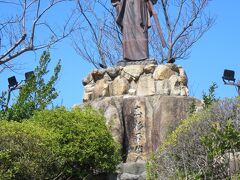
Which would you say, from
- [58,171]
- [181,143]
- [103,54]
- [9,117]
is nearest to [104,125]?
[58,171]

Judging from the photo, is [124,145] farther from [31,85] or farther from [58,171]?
[31,85]

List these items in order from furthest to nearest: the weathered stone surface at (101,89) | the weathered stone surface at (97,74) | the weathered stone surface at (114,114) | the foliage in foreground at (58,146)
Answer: the weathered stone surface at (97,74) < the weathered stone surface at (101,89) < the weathered stone surface at (114,114) < the foliage in foreground at (58,146)

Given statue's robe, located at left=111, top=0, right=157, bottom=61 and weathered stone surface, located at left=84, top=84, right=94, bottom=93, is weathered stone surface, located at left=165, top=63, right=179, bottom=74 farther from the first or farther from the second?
weathered stone surface, located at left=84, top=84, right=94, bottom=93

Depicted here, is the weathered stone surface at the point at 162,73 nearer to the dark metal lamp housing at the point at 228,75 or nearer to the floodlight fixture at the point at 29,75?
the floodlight fixture at the point at 29,75

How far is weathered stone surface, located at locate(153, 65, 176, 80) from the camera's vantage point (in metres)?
11.3

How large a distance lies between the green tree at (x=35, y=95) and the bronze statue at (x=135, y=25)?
116 inches

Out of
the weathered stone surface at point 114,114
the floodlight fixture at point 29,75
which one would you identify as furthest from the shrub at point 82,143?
the floodlight fixture at point 29,75

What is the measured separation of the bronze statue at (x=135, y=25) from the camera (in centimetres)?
1202

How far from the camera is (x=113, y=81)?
11.7 meters

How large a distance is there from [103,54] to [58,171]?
1347 centimetres

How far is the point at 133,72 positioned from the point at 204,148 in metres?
4.27

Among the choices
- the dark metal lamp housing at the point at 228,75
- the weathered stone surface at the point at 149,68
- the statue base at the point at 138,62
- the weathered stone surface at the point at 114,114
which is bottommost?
the weathered stone surface at the point at 114,114

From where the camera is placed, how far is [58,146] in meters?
9.20

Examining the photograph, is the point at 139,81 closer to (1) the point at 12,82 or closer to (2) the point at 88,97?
(2) the point at 88,97
